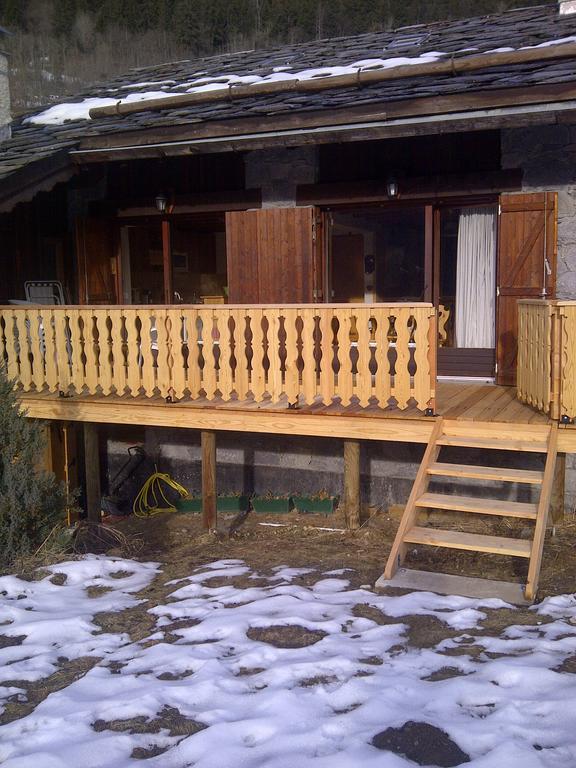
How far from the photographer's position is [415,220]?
381 inches

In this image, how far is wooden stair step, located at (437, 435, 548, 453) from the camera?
20.7 ft

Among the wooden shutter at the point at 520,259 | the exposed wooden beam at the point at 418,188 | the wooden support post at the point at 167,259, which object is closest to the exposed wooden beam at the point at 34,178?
the wooden support post at the point at 167,259

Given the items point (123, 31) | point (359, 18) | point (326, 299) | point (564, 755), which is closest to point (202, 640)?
point (564, 755)

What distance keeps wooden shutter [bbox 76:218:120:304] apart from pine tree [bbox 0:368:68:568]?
4318 millimetres

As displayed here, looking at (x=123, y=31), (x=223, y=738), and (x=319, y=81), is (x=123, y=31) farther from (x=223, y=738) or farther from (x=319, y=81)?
(x=223, y=738)

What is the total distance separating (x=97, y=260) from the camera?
1071 cm

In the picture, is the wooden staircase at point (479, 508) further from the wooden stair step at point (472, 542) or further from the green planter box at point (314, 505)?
the green planter box at point (314, 505)

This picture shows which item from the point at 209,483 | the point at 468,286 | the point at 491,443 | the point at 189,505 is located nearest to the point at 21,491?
the point at 209,483

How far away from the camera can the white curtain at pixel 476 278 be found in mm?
8930

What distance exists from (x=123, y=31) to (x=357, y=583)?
3678 centimetres

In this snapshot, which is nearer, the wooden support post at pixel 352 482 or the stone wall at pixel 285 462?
the wooden support post at pixel 352 482

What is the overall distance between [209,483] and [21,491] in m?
2.44

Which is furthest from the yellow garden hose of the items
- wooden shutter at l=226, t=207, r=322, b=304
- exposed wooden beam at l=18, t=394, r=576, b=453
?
wooden shutter at l=226, t=207, r=322, b=304

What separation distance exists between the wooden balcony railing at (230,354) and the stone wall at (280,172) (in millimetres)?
2215
